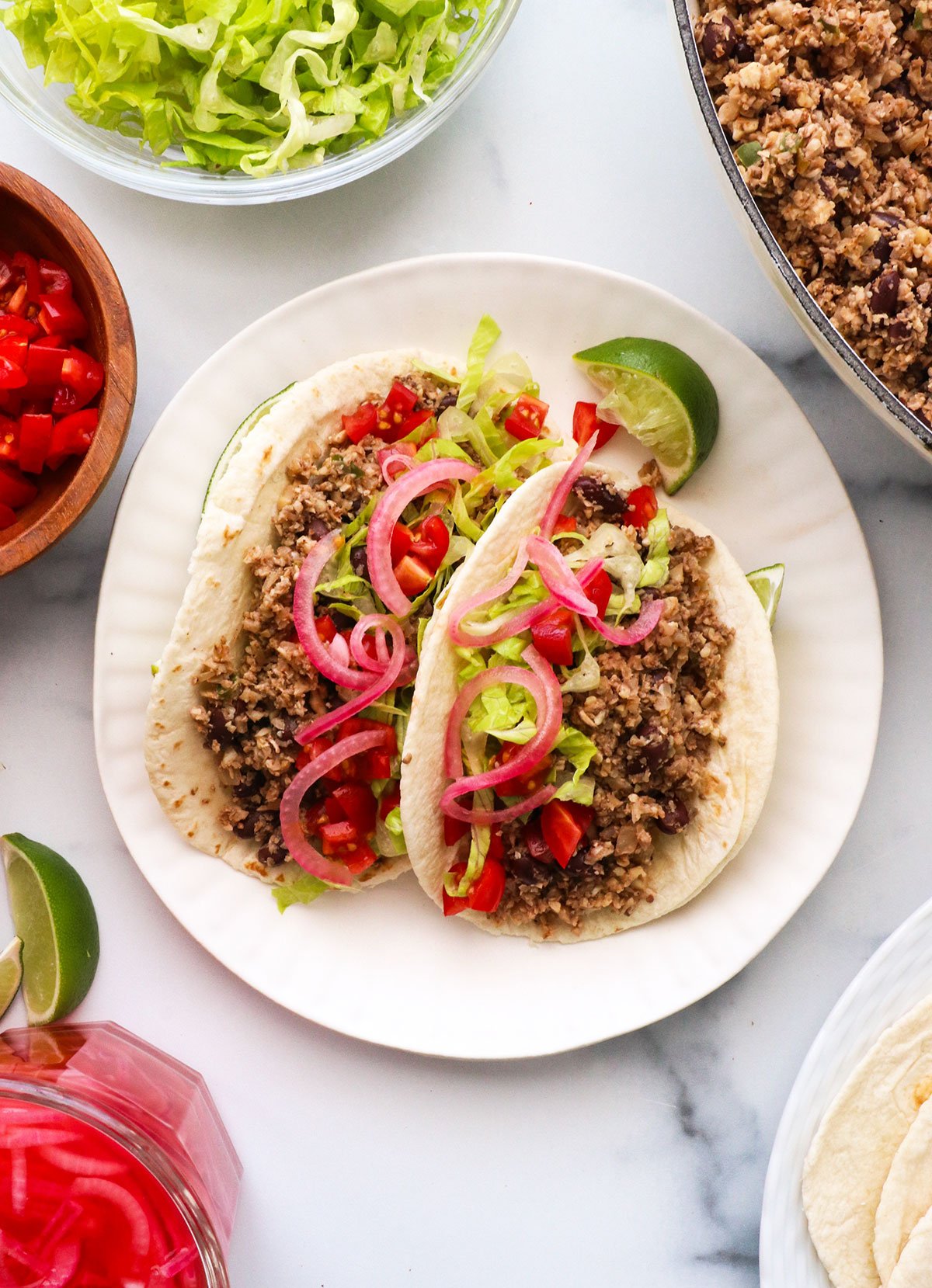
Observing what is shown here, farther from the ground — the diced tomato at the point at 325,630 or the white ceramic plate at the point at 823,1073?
the diced tomato at the point at 325,630

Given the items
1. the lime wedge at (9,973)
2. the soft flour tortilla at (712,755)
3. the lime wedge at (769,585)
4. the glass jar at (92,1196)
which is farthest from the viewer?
the lime wedge at (9,973)

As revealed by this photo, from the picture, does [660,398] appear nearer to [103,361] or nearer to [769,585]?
[769,585]

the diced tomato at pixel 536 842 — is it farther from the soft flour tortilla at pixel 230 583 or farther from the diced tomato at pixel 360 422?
the diced tomato at pixel 360 422

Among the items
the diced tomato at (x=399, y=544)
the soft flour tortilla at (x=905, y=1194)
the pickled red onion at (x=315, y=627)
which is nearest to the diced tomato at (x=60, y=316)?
the pickled red onion at (x=315, y=627)

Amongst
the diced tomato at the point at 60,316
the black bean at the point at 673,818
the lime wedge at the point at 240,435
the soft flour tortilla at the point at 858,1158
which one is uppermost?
the diced tomato at the point at 60,316

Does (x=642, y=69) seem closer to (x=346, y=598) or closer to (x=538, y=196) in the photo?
(x=538, y=196)

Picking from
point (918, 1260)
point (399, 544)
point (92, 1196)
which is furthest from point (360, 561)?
point (918, 1260)

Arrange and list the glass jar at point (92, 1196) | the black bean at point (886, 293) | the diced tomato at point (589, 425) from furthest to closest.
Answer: the diced tomato at point (589, 425) < the glass jar at point (92, 1196) < the black bean at point (886, 293)

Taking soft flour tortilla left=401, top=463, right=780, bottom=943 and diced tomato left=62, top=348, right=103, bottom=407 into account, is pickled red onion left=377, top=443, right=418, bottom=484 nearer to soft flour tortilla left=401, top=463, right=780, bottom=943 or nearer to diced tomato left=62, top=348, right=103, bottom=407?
soft flour tortilla left=401, top=463, right=780, bottom=943
